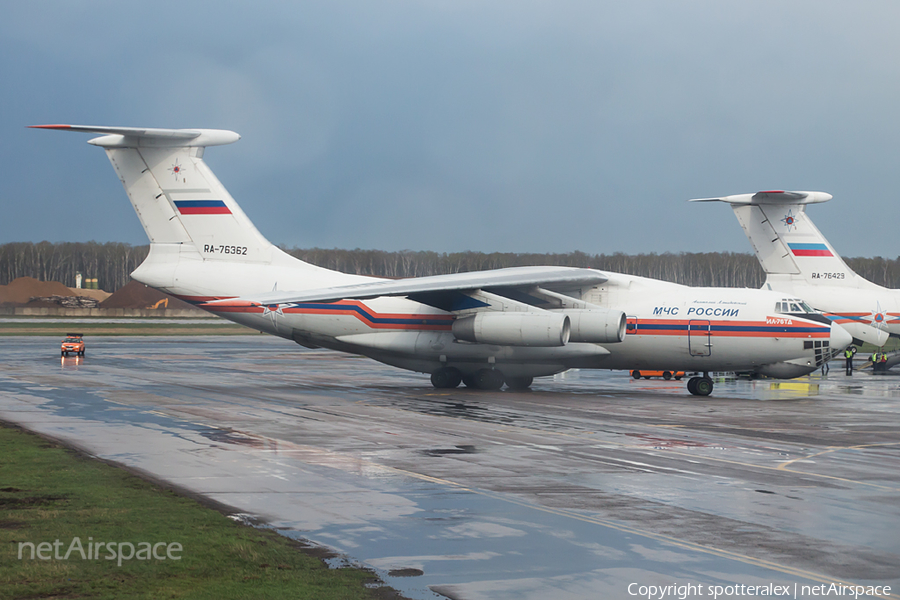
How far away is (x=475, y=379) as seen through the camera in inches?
1043

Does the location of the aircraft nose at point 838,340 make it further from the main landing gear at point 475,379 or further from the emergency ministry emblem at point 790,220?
the emergency ministry emblem at point 790,220

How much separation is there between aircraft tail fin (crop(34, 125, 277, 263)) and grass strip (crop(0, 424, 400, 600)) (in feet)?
54.1

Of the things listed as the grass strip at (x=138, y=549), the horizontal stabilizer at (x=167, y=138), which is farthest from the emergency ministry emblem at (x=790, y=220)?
the grass strip at (x=138, y=549)

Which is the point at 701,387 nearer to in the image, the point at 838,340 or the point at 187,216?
the point at 838,340

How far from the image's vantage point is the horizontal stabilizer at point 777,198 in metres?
35.5

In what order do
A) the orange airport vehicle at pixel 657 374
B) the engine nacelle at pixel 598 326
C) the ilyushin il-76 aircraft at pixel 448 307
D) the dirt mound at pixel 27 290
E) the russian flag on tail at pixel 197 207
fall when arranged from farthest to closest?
1. the dirt mound at pixel 27 290
2. the orange airport vehicle at pixel 657 374
3. the russian flag on tail at pixel 197 207
4. the ilyushin il-76 aircraft at pixel 448 307
5. the engine nacelle at pixel 598 326

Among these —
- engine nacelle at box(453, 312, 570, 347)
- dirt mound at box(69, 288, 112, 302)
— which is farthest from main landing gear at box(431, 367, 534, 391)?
dirt mound at box(69, 288, 112, 302)

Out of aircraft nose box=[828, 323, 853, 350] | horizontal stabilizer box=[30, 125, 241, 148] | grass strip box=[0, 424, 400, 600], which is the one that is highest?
horizontal stabilizer box=[30, 125, 241, 148]

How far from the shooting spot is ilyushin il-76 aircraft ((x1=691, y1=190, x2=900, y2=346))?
35062 mm

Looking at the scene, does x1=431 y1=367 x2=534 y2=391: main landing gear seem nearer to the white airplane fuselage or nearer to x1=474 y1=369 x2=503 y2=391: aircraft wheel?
x1=474 y1=369 x2=503 y2=391: aircraft wheel

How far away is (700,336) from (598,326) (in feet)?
9.51

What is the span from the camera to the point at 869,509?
1012cm

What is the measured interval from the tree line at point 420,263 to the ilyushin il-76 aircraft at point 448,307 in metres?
77.9

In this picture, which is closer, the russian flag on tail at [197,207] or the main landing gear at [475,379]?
the main landing gear at [475,379]
